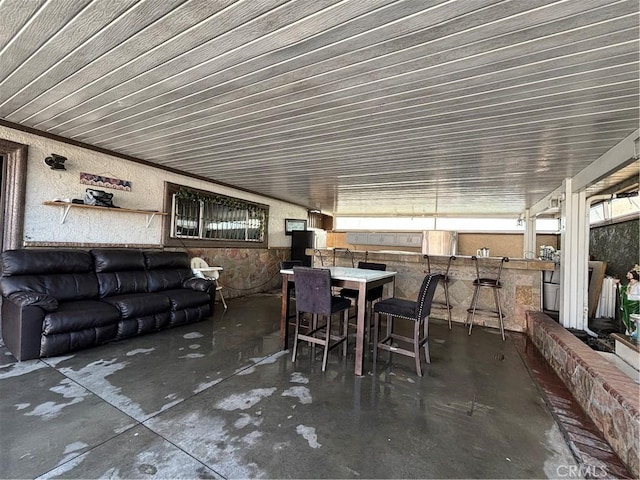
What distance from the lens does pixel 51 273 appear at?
A: 3553mm

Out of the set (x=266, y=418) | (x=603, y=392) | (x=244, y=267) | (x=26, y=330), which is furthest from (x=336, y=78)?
(x=244, y=267)

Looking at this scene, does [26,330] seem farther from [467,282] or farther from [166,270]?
[467,282]

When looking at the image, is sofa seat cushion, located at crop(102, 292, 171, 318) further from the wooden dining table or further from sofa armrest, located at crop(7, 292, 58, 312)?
the wooden dining table

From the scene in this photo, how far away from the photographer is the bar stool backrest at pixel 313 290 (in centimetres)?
296

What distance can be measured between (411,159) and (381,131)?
3.46 feet

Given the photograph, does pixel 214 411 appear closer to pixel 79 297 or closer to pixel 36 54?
pixel 79 297

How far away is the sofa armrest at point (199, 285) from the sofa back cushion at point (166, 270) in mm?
107

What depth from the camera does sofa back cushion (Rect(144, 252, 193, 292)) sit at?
4434mm

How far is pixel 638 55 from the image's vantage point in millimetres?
1768

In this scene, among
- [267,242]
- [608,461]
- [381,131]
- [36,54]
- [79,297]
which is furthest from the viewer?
[267,242]

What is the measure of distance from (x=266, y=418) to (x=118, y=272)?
3.29 m

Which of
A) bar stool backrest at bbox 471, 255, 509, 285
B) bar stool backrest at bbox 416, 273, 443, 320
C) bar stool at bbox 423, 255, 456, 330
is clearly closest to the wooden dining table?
bar stool backrest at bbox 416, 273, 443, 320

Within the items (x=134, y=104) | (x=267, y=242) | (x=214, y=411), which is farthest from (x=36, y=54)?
(x=267, y=242)

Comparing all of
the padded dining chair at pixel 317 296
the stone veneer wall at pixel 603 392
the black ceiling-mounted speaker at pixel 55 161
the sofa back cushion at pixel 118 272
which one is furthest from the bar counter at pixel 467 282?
the black ceiling-mounted speaker at pixel 55 161
